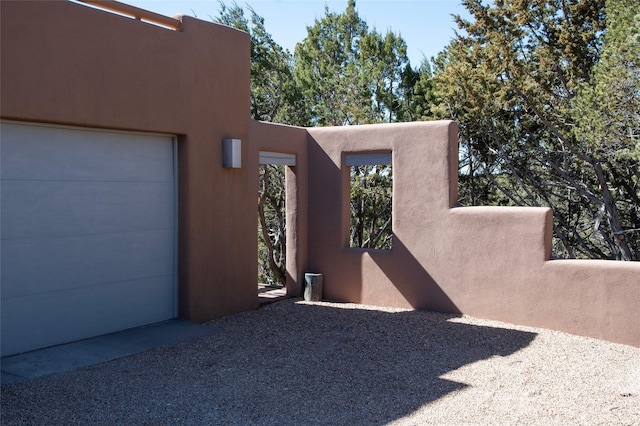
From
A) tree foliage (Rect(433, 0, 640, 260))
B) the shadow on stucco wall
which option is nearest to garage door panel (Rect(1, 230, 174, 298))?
the shadow on stucco wall

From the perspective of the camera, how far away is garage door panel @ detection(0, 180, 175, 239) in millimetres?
6414

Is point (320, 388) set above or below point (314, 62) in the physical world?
below

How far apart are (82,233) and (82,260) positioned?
31 cm

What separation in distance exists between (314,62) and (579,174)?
9512mm

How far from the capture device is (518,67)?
15.3m

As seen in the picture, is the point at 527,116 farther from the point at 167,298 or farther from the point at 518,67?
the point at 167,298

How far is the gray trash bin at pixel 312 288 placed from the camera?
418 inches

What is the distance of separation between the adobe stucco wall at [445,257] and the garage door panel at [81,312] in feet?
11.2

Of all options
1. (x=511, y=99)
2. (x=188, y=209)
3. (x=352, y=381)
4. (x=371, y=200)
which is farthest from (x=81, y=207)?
(x=511, y=99)

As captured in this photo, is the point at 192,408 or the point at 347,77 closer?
the point at 192,408

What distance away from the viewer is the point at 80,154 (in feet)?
23.2

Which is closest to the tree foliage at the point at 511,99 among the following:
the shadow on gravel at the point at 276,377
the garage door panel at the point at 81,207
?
the shadow on gravel at the point at 276,377

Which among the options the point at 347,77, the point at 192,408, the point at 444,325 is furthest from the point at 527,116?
the point at 192,408

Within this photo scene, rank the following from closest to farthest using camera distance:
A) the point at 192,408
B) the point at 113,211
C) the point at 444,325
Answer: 1. the point at 192,408
2. the point at 113,211
3. the point at 444,325
